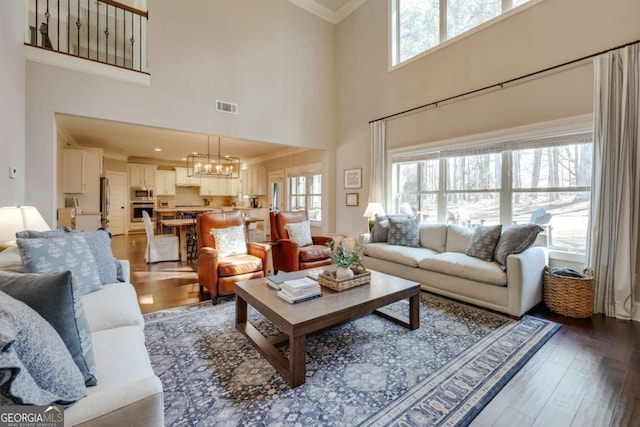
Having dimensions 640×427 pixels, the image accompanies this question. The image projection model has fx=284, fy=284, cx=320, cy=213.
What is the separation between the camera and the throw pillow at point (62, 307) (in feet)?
3.37

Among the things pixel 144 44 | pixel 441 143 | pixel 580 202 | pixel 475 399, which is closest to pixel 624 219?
pixel 580 202

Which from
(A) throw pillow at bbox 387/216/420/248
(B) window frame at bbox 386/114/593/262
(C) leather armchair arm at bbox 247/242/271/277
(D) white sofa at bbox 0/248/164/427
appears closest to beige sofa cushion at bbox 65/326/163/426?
(D) white sofa at bbox 0/248/164/427

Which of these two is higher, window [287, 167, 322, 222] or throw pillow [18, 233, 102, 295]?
window [287, 167, 322, 222]

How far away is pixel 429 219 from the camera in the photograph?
15.5 ft

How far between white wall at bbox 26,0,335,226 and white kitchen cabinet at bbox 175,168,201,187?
19.4ft

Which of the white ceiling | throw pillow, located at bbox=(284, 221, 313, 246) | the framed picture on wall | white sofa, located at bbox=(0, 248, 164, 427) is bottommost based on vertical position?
white sofa, located at bbox=(0, 248, 164, 427)

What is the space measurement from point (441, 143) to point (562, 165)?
1.50 metres

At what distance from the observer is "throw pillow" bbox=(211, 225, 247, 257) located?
3.55 meters

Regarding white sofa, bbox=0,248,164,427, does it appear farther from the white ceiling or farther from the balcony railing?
the white ceiling

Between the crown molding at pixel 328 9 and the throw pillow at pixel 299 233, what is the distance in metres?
4.52

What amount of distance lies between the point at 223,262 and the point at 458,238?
304 centimetres

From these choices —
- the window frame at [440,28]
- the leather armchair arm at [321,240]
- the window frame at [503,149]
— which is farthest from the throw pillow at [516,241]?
the window frame at [440,28]

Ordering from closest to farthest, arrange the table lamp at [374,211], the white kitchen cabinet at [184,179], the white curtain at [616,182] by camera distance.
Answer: the white curtain at [616,182]
the table lamp at [374,211]
the white kitchen cabinet at [184,179]

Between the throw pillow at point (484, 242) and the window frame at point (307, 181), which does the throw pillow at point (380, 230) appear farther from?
the window frame at point (307, 181)
